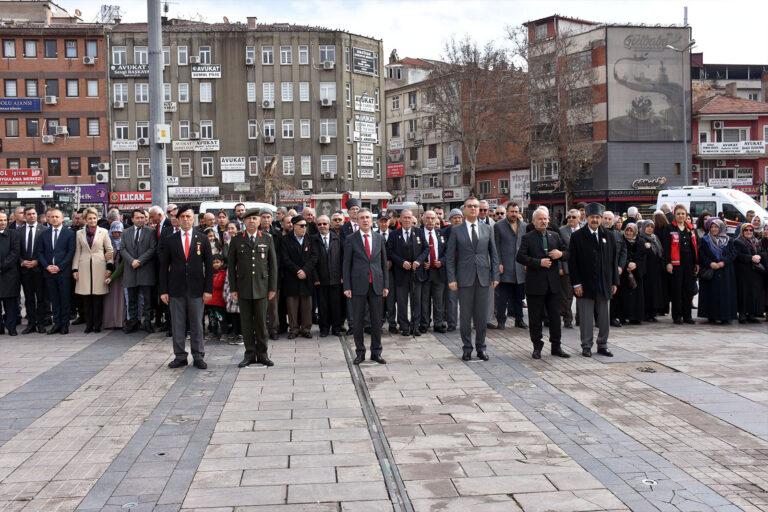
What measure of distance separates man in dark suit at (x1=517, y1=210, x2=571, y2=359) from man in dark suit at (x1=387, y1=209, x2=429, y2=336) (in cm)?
272

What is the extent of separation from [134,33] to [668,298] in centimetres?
5382

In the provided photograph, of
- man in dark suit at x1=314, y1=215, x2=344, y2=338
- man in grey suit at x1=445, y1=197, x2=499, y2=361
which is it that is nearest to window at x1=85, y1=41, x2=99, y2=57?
man in dark suit at x1=314, y1=215, x2=344, y2=338

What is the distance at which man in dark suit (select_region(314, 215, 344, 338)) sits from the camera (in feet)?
43.6

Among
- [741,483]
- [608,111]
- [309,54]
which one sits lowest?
[741,483]

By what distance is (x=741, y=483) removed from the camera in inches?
218

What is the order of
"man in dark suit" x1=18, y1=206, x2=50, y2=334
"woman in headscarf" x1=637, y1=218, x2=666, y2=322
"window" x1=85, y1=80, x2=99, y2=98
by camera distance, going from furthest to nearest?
"window" x1=85, y1=80, x2=99, y2=98 → "woman in headscarf" x1=637, y1=218, x2=666, y2=322 → "man in dark suit" x1=18, y1=206, x2=50, y2=334

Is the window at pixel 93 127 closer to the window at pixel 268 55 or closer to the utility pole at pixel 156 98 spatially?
the window at pixel 268 55

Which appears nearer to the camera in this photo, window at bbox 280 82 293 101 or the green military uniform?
the green military uniform

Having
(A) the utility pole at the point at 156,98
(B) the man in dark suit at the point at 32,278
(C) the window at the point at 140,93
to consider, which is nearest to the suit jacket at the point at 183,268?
(B) the man in dark suit at the point at 32,278

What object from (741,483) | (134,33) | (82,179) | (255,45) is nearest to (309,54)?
(255,45)

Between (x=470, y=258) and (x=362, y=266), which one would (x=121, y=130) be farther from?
(x=470, y=258)

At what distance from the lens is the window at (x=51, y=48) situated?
58.5 meters

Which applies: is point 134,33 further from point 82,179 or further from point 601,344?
point 601,344

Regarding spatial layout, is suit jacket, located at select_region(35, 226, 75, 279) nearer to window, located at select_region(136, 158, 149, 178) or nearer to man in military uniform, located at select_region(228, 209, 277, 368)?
man in military uniform, located at select_region(228, 209, 277, 368)
